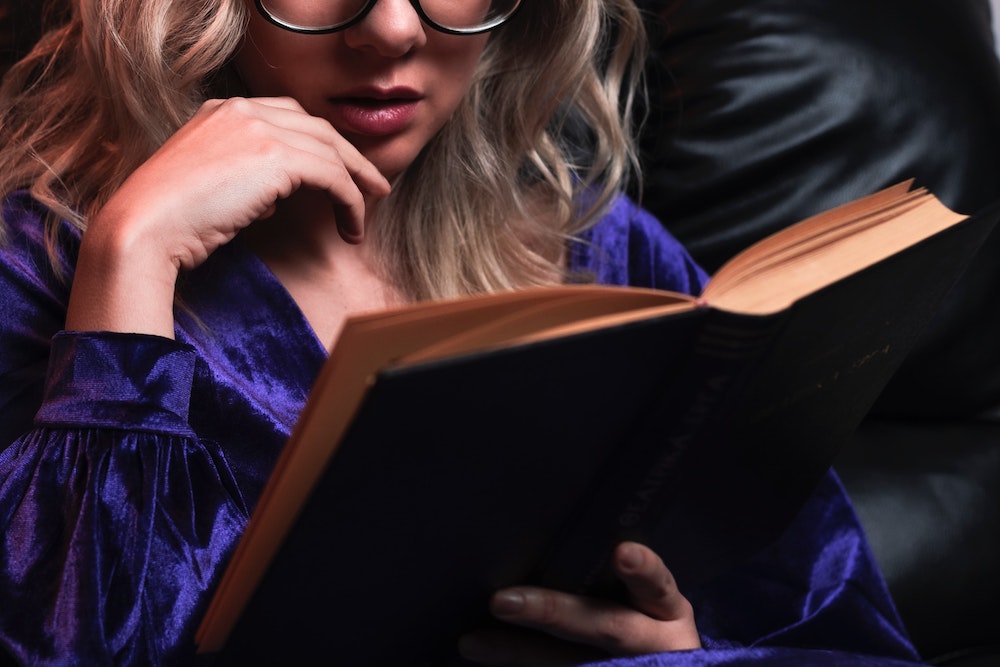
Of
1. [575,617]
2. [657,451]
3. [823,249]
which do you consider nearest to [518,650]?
[575,617]

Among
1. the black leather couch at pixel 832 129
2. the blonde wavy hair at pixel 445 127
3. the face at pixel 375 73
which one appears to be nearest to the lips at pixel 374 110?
the face at pixel 375 73

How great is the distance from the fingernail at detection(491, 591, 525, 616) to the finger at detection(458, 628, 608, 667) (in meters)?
0.07

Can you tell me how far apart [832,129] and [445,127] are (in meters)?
0.53

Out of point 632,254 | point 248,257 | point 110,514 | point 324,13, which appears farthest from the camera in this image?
point 632,254

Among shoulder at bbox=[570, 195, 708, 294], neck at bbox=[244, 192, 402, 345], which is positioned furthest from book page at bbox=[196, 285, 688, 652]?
shoulder at bbox=[570, 195, 708, 294]

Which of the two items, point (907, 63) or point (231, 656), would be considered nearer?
point (231, 656)

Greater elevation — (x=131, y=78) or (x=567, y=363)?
(x=567, y=363)

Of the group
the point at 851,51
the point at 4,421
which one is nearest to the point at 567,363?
the point at 4,421

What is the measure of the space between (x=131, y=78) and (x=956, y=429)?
1131 millimetres

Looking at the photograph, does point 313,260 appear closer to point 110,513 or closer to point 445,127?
point 445,127

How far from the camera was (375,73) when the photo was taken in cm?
93

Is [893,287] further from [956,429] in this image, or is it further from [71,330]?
[956,429]

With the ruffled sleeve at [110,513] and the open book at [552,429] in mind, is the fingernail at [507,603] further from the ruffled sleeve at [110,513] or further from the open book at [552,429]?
the ruffled sleeve at [110,513]

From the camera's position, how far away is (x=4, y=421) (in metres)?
0.88
